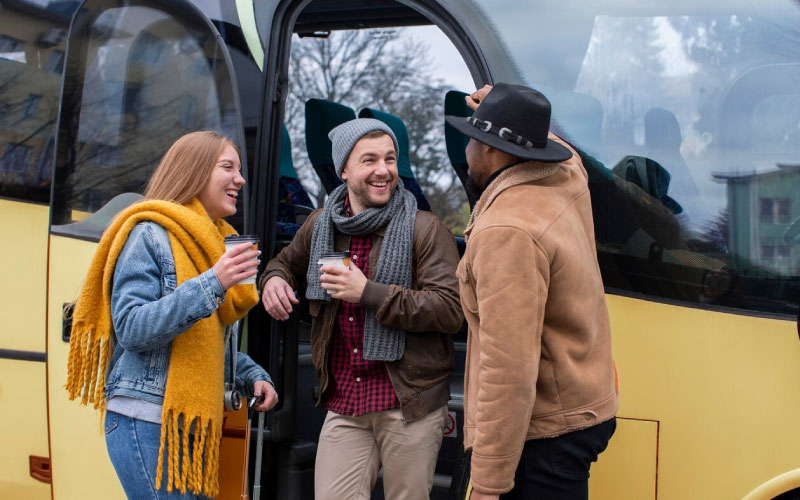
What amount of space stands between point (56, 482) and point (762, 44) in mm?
2807

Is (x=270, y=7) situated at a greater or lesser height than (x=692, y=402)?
greater

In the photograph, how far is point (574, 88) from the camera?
2697 mm

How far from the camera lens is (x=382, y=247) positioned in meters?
2.80

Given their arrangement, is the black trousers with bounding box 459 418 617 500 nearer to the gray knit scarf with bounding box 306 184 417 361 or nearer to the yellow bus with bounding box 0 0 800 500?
the yellow bus with bounding box 0 0 800 500

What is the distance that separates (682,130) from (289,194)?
251 centimetres

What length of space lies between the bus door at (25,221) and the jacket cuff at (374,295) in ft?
4.59

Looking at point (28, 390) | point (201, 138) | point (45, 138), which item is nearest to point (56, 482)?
point (28, 390)

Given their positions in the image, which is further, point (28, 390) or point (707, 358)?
point (28, 390)

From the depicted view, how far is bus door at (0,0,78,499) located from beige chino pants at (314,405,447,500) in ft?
3.95

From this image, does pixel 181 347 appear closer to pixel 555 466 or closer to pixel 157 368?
pixel 157 368

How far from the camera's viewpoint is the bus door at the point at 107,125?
3176 mm

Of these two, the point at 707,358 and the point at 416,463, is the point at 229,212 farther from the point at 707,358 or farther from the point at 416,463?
the point at 707,358

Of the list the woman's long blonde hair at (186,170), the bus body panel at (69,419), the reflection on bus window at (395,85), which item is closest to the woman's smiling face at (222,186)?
the woman's long blonde hair at (186,170)

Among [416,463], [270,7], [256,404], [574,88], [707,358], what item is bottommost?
A: [416,463]
